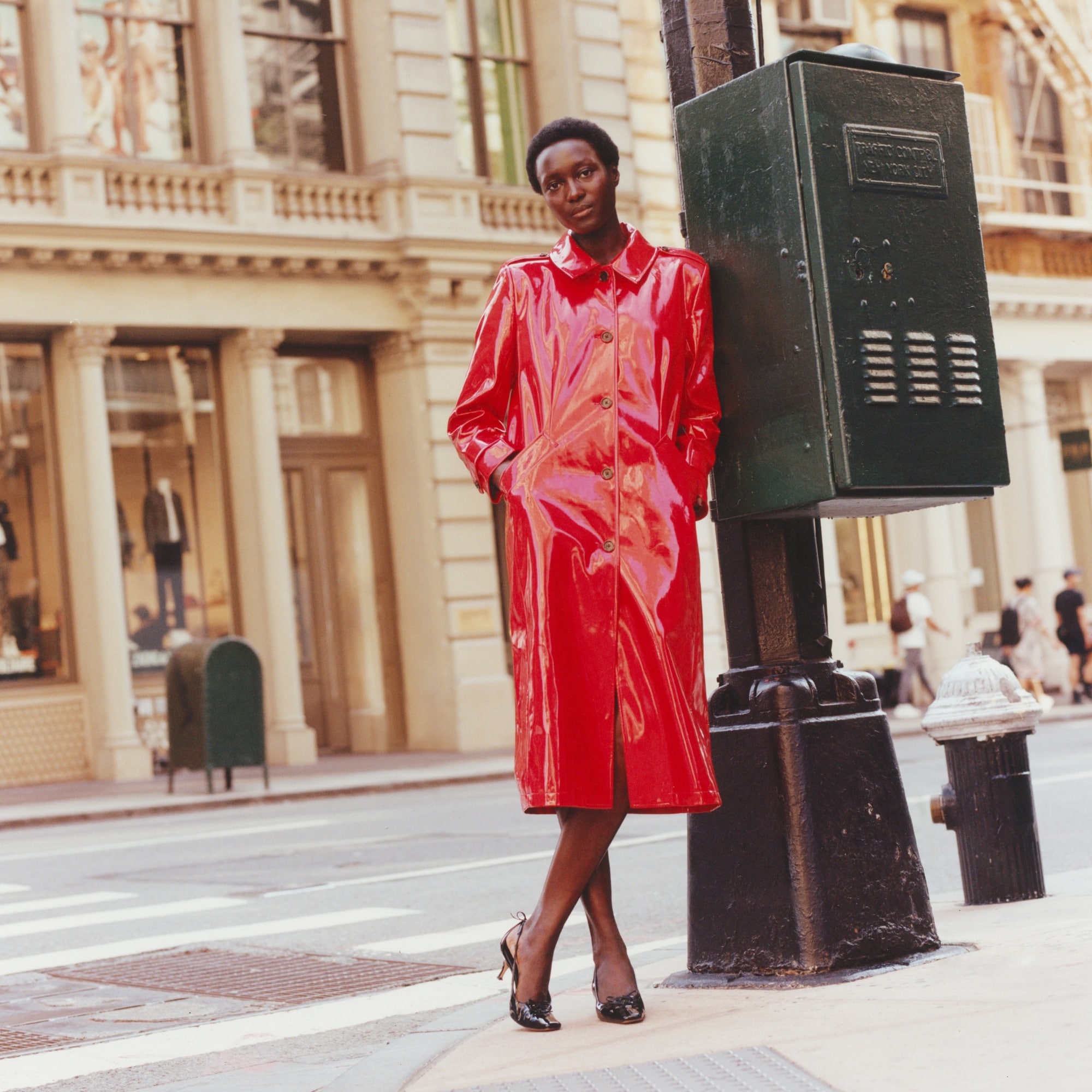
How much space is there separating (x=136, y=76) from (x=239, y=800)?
28.9 feet

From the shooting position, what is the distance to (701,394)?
492 cm

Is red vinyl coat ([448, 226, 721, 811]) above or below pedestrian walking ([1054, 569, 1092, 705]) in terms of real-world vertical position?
above

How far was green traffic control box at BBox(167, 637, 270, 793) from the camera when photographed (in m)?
17.1

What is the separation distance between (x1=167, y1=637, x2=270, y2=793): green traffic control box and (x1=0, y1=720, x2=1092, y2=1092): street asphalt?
1.96 m

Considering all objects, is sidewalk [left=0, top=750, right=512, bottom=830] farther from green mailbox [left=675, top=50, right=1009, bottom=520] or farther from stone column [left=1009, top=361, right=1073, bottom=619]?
green mailbox [left=675, top=50, right=1009, bottom=520]

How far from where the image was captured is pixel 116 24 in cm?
2105

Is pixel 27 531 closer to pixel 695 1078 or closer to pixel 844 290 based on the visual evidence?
pixel 844 290

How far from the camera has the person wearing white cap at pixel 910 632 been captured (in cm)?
2336

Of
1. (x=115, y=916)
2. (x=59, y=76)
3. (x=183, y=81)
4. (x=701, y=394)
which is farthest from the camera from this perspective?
(x=183, y=81)

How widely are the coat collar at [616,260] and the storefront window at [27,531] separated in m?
16.4

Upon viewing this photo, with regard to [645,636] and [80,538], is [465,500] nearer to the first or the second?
[80,538]

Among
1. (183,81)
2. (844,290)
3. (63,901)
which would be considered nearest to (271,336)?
(183,81)

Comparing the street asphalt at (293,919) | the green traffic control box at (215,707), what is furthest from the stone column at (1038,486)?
the green traffic control box at (215,707)

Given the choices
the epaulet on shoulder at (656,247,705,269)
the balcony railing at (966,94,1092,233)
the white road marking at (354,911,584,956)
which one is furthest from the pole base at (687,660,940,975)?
the balcony railing at (966,94,1092,233)
